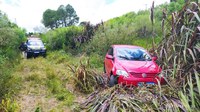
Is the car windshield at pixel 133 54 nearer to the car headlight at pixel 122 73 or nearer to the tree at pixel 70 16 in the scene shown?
the car headlight at pixel 122 73

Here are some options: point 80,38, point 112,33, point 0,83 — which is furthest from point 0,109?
point 80,38

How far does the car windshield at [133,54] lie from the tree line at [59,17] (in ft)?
171

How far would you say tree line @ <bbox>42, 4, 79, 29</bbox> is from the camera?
60.3m

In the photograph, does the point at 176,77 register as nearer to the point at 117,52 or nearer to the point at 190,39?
the point at 190,39

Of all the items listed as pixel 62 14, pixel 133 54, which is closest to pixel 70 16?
pixel 62 14

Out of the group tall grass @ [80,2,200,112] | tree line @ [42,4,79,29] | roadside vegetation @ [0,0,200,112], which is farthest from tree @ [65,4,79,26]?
tall grass @ [80,2,200,112]

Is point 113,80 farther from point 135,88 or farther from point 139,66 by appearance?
point 135,88

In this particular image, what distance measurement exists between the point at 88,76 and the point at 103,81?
52 centimetres

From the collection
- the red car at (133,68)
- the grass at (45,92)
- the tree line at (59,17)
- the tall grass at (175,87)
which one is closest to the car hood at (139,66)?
the red car at (133,68)

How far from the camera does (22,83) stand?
8.82 meters

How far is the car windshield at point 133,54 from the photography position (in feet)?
26.1

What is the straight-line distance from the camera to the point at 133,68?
7133mm

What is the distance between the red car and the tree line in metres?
52.3

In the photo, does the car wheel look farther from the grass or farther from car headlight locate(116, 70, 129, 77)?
the grass
